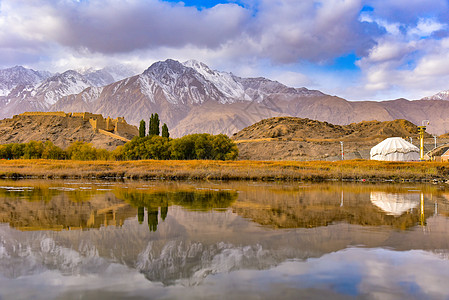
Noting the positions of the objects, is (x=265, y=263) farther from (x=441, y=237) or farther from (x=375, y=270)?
(x=441, y=237)

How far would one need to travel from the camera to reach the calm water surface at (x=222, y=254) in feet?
20.4

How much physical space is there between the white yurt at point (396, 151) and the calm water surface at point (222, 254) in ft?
179

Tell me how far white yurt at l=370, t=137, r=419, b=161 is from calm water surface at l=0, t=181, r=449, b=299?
54478mm

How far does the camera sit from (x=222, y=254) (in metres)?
8.20

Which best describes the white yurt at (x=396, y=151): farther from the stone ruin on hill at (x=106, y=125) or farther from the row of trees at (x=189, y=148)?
the stone ruin on hill at (x=106, y=125)

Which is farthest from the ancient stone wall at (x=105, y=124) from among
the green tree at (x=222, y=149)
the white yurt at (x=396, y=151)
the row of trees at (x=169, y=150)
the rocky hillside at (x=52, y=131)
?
the white yurt at (x=396, y=151)

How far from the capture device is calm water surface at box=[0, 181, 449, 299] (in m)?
6.22

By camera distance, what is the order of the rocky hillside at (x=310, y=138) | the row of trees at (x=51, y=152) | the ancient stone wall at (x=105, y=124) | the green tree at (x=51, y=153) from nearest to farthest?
1. the row of trees at (x=51, y=152)
2. the green tree at (x=51, y=153)
3. the rocky hillside at (x=310, y=138)
4. the ancient stone wall at (x=105, y=124)

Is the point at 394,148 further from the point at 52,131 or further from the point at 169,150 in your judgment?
the point at 52,131

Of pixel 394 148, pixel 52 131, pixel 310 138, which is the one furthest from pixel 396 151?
pixel 52 131

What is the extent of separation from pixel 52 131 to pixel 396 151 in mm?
99320

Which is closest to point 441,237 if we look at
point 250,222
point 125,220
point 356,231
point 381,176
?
point 356,231

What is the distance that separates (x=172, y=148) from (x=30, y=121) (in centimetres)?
8889

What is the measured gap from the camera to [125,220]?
40.2 ft
